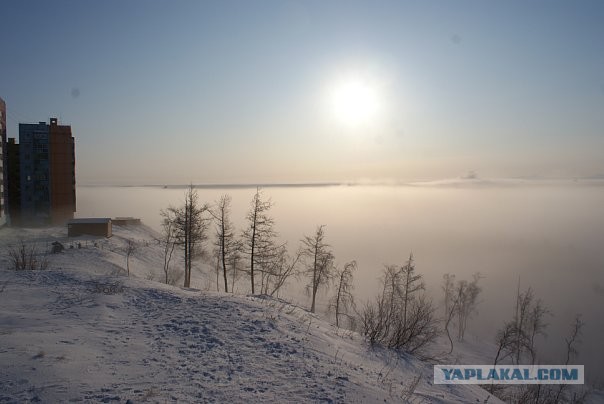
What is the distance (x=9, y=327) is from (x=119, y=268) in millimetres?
29530

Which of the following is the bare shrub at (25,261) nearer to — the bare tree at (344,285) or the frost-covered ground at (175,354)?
the frost-covered ground at (175,354)

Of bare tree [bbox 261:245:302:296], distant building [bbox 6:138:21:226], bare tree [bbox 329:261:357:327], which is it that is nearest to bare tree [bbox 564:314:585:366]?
bare tree [bbox 329:261:357:327]

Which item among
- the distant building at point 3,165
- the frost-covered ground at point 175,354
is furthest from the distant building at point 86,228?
the frost-covered ground at point 175,354

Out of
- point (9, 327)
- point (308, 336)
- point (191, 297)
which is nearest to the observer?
point (9, 327)

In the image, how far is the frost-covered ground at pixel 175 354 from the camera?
21.6ft

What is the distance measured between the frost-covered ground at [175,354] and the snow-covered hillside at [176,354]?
28 mm

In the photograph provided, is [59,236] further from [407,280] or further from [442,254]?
[442,254]

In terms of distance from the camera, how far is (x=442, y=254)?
405 ft

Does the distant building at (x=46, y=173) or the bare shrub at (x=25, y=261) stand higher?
the distant building at (x=46, y=173)

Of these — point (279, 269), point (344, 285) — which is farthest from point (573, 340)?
point (279, 269)

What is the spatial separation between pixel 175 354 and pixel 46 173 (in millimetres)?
62714

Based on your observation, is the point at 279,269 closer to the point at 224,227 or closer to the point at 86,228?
the point at 224,227

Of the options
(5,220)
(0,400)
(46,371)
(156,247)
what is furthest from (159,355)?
(5,220)

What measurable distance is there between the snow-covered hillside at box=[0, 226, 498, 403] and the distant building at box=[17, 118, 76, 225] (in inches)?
2033
